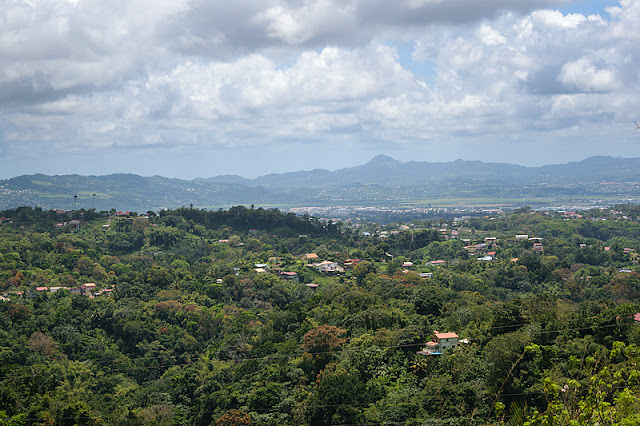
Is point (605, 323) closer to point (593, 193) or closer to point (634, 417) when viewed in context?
point (634, 417)

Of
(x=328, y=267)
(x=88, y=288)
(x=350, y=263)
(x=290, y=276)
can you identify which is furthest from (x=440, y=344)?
(x=350, y=263)

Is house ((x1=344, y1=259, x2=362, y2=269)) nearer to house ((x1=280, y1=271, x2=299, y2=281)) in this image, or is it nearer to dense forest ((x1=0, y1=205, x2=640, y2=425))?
dense forest ((x1=0, y1=205, x2=640, y2=425))

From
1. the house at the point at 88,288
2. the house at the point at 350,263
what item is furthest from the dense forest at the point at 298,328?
the house at the point at 350,263

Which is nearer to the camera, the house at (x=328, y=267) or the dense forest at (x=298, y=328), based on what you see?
the dense forest at (x=298, y=328)

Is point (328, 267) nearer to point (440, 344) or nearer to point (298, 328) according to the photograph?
point (298, 328)

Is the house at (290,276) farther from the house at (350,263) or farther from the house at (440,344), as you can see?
the house at (440,344)
